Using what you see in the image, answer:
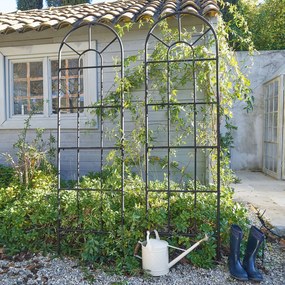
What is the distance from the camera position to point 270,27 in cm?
1084

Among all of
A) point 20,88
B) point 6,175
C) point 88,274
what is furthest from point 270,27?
point 88,274

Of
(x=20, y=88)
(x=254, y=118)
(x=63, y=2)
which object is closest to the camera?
(x=20, y=88)

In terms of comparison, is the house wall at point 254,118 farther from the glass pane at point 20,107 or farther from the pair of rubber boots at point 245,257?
the pair of rubber boots at point 245,257

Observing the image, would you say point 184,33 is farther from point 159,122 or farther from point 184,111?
point 159,122

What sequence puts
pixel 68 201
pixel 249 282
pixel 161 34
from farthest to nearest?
1. pixel 161 34
2. pixel 68 201
3. pixel 249 282

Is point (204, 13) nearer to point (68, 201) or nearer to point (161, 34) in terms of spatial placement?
point (161, 34)

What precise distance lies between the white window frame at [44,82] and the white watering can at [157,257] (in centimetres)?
300

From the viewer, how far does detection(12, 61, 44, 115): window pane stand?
5.78 meters

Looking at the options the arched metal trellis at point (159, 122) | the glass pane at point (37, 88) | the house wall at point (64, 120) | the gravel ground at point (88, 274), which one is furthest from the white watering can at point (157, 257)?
the glass pane at point (37, 88)

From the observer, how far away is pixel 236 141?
8836 mm

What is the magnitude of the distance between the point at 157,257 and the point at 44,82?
3974mm

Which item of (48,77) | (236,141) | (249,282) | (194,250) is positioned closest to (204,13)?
(48,77)

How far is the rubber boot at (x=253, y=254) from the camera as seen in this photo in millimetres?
2754

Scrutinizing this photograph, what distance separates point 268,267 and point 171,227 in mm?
971
